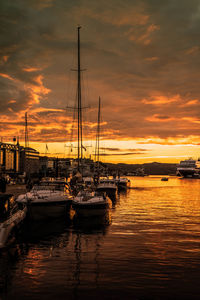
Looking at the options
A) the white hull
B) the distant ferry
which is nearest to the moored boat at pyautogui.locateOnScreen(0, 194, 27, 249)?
the white hull

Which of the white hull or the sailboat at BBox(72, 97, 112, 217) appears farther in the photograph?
the sailboat at BBox(72, 97, 112, 217)

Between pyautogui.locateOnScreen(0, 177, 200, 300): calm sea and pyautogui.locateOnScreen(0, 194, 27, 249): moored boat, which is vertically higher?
pyautogui.locateOnScreen(0, 194, 27, 249): moored boat

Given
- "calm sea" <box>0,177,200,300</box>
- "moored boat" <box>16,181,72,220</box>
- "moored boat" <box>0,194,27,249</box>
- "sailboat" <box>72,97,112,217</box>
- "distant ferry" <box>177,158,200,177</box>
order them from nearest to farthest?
"calm sea" <box>0,177,200,300</box> < "moored boat" <box>0,194,27,249</box> < "moored boat" <box>16,181,72,220</box> < "sailboat" <box>72,97,112,217</box> < "distant ferry" <box>177,158,200,177</box>

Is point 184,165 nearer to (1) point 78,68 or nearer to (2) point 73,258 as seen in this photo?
(1) point 78,68

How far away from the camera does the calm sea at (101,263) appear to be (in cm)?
1056

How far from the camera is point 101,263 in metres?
13.7

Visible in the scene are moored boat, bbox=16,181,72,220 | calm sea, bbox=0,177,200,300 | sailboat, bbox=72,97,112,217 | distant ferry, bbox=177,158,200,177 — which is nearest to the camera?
calm sea, bbox=0,177,200,300

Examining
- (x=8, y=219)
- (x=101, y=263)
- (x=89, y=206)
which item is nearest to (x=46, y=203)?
(x=89, y=206)

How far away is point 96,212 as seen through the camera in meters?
24.5

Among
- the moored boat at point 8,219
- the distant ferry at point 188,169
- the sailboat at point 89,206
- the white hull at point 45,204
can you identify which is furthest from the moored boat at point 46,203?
the distant ferry at point 188,169

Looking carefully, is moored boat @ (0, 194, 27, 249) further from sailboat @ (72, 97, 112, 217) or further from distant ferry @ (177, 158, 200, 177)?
distant ferry @ (177, 158, 200, 177)

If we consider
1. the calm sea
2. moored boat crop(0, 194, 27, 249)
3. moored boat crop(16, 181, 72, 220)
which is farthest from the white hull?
the calm sea

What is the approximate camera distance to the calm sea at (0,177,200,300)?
1056 cm

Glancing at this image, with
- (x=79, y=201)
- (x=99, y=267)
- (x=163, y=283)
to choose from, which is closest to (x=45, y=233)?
(x=79, y=201)
